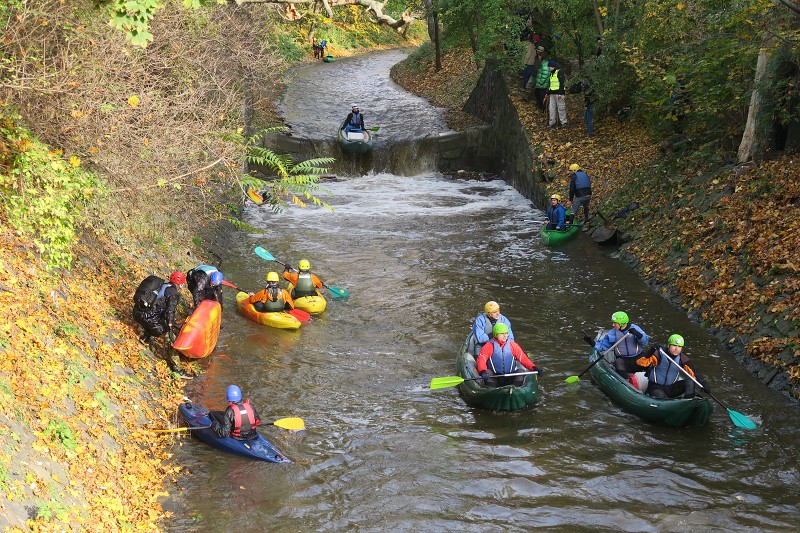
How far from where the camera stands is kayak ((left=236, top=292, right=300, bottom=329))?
1465 cm

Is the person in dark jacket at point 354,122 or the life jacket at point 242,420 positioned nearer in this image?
the life jacket at point 242,420

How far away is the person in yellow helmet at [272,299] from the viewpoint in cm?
1486

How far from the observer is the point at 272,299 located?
14.8 meters

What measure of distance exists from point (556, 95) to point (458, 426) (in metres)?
16.3

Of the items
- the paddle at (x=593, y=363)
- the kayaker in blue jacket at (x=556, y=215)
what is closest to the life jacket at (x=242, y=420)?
the paddle at (x=593, y=363)

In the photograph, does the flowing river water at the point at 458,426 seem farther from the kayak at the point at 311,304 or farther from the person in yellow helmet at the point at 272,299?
the person in yellow helmet at the point at 272,299

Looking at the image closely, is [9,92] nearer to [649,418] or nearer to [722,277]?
[649,418]

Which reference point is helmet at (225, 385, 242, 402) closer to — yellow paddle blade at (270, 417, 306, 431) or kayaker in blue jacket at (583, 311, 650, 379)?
yellow paddle blade at (270, 417, 306, 431)

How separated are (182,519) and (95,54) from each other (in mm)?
7010

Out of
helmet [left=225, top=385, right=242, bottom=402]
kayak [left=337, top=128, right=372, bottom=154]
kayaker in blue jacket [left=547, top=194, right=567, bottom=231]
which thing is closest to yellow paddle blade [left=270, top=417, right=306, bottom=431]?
helmet [left=225, top=385, right=242, bottom=402]

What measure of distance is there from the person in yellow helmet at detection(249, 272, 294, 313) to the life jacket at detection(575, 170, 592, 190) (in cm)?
907

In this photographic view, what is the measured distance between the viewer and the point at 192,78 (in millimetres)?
17656

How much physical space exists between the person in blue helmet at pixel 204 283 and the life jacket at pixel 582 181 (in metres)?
10.7

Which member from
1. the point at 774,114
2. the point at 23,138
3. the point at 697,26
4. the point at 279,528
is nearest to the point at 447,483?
the point at 279,528
